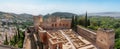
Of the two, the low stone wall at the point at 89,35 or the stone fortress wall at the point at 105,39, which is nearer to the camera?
the stone fortress wall at the point at 105,39

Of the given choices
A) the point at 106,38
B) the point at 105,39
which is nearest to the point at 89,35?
the point at 105,39

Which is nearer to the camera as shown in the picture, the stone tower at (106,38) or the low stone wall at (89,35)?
the stone tower at (106,38)

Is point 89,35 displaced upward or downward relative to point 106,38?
downward

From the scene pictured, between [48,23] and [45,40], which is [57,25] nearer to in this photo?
[48,23]

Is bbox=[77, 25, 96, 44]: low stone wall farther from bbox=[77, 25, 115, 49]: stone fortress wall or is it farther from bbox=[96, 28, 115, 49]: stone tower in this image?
bbox=[96, 28, 115, 49]: stone tower

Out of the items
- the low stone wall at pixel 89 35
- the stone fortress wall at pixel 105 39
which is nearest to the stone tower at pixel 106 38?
the stone fortress wall at pixel 105 39

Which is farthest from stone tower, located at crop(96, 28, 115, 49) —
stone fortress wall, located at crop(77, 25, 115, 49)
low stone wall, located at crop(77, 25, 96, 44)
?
low stone wall, located at crop(77, 25, 96, 44)

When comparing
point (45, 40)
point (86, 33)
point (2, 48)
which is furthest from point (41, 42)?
point (86, 33)

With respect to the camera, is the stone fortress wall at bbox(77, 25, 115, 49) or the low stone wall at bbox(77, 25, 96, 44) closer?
the stone fortress wall at bbox(77, 25, 115, 49)

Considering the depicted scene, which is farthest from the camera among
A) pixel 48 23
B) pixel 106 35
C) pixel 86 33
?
pixel 48 23

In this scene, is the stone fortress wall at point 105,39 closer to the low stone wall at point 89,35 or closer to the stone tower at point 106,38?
the stone tower at point 106,38

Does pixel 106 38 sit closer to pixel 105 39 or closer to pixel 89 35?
pixel 105 39
